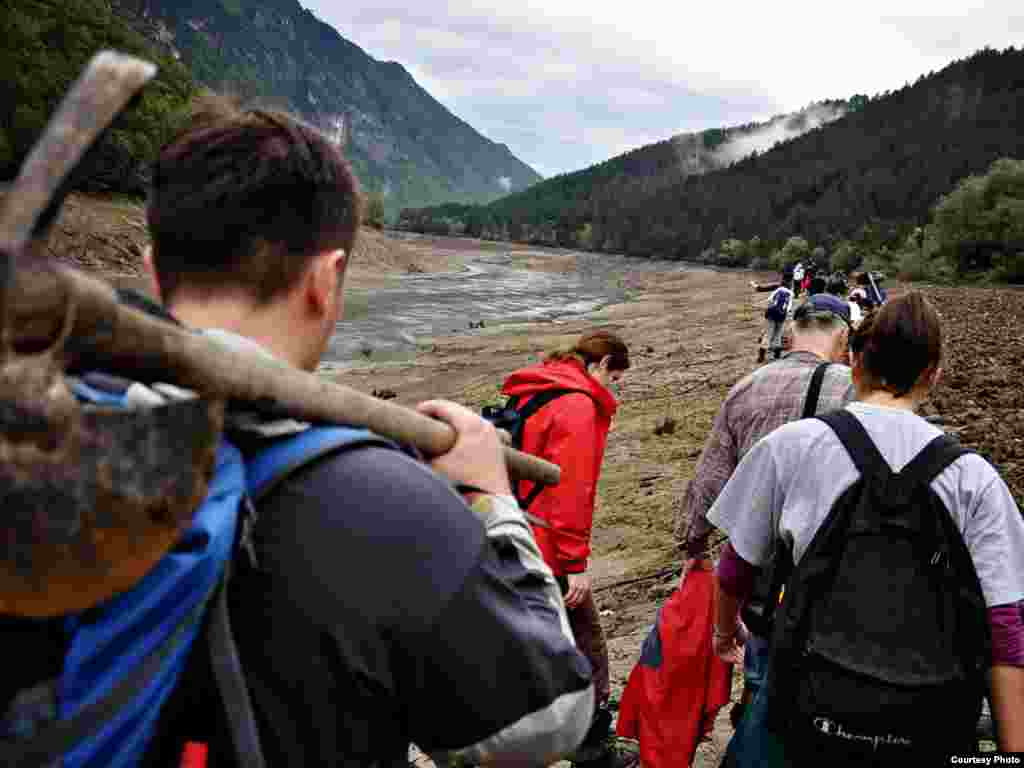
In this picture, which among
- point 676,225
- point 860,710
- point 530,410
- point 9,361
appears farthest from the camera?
point 676,225

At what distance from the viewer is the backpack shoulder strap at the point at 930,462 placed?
223 centimetres

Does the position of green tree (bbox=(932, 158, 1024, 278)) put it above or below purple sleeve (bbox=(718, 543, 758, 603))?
above

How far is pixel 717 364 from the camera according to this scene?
1980cm

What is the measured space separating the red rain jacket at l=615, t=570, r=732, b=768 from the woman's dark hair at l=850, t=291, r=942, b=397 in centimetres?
145

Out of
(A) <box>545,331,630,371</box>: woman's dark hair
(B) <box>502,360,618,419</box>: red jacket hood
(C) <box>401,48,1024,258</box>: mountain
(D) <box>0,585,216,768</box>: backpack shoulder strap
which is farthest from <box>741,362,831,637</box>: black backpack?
(C) <box>401,48,1024,258</box>: mountain

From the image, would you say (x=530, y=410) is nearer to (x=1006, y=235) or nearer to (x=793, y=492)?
(x=793, y=492)

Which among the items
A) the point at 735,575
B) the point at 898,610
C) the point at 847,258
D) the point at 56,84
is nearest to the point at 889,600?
the point at 898,610

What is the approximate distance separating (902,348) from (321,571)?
2130 millimetres

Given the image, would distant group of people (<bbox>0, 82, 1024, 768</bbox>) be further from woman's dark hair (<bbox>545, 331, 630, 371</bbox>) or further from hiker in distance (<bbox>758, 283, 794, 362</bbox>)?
hiker in distance (<bbox>758, 283, 794, 362</bbox>)

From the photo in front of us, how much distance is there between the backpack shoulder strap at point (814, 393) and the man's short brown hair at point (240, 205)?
→ 9.57 feet

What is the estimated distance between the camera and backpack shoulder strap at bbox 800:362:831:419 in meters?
3.65

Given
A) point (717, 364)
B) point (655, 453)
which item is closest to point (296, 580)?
point (655, 453)

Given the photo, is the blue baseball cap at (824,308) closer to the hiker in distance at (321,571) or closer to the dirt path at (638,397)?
the dirt path at (638,397)

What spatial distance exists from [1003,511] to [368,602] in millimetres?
1983
